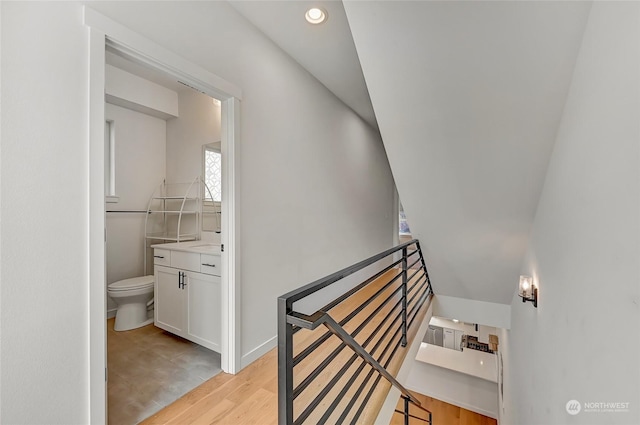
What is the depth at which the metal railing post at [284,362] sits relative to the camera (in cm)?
96

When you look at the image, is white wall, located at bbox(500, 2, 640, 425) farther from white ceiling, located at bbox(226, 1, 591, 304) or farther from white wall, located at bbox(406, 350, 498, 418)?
white wall, located at bbox(406, 350, 498, 418)

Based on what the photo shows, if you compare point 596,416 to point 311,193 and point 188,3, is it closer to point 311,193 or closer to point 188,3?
point 311,193

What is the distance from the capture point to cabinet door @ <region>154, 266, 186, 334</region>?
2424 mm

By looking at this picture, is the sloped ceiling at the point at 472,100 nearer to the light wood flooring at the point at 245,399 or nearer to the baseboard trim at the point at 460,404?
the light wood flooring at the point at 245,399

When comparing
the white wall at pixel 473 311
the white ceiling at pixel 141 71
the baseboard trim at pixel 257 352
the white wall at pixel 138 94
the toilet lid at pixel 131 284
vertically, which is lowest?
the white wall at pixel 473 311

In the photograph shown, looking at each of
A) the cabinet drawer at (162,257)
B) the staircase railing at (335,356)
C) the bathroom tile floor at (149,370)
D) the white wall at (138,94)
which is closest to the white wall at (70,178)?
the bathroom tile floor at (149,370)

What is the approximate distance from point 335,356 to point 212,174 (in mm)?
2663

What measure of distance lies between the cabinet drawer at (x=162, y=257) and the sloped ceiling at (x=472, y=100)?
6.98ft

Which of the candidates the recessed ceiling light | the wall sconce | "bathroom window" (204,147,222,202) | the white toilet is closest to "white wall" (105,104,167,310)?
the white toilet

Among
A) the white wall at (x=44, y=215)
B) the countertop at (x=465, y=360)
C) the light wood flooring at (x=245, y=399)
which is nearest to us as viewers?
the white wall at (x=44, y=215)

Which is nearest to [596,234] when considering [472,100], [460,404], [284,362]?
[472,100]

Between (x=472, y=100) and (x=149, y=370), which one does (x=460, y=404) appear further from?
(x=472, y=100)

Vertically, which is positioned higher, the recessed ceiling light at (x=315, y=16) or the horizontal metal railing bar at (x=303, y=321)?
the recessed ceiling light at (x=315, y=16)

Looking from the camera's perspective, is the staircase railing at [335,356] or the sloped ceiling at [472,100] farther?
the sloped ceiling at [472,100]
